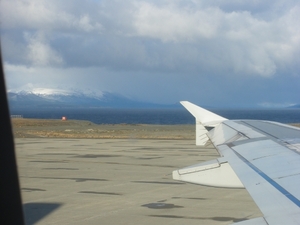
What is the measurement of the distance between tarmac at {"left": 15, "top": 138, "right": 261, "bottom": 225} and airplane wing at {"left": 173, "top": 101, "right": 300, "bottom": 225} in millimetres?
1455

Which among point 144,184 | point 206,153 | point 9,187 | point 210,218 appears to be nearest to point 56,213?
point 210,218

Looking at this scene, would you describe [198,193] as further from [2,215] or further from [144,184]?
[2,215]

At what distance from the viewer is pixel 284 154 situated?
280 inches

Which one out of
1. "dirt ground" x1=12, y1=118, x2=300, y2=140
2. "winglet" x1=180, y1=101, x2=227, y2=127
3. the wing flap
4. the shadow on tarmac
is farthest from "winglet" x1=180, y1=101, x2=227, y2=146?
"dirt ground" x1=12, y1=118, x2=300, y2=140

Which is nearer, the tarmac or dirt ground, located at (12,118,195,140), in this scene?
the tarmac

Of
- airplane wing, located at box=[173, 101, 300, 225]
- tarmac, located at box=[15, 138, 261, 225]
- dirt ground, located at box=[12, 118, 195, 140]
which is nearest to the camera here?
airplane wing, located at box=[173, 101, 300, 225]

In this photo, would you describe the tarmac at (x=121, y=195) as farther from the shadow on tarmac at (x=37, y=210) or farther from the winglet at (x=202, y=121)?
the winglet at (x=202, y=121)

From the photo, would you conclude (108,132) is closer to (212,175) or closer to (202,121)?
(202,121)

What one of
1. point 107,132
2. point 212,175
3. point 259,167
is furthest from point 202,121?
point 107,132

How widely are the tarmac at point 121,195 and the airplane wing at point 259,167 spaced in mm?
1455

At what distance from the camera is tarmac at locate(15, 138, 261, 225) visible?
9.99m

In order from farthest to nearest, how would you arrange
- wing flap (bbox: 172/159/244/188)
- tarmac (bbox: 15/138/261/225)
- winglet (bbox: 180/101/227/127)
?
winglet (bbox: 180/101/227/127)
tarmac (bbox: 15/138/261/225)
wing flap (bbox: 172/159/244/188)

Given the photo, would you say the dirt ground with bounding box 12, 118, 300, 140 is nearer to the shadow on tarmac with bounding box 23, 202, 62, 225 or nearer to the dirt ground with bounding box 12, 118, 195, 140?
the dirt ground with bounding box 12, 118, 195, 140

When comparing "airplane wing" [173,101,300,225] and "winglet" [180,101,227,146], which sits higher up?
"winglet" [180,101,227,146]
